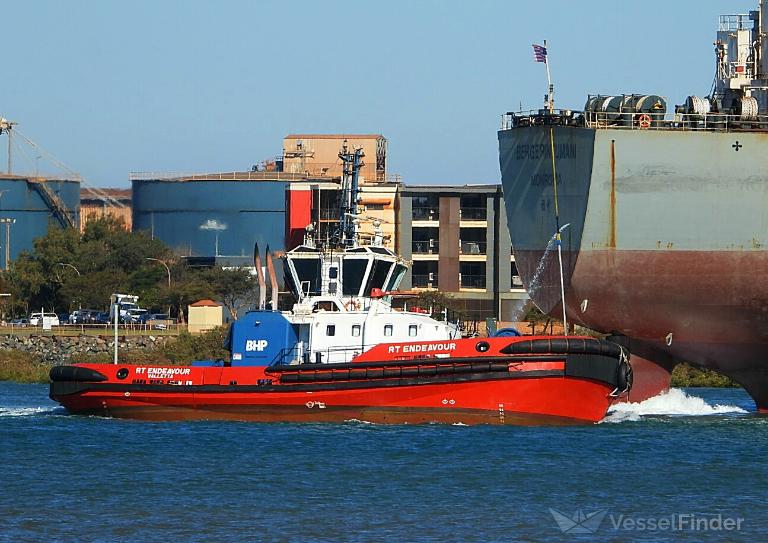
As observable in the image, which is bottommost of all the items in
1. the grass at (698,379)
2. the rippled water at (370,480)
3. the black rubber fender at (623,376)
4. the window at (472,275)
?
the rippled water at (370,480)

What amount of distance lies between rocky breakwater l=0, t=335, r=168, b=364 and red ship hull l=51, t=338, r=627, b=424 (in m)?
26.2

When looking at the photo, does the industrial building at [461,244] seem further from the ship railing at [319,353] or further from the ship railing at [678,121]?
the ship railing at [319,353]

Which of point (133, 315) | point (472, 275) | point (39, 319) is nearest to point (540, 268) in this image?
point (472, 275)

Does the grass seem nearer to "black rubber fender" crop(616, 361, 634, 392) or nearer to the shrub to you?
the shrub

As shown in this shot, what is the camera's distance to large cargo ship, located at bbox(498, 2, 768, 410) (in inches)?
1308

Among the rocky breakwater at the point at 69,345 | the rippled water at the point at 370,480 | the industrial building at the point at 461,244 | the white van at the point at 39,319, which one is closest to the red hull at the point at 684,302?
the rippled water at the point at 370,480

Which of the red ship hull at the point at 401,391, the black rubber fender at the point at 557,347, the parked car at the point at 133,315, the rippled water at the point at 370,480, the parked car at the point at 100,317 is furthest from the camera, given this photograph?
the parked car at the point at 100,317

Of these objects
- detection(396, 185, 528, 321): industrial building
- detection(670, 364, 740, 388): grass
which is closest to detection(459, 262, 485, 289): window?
detection(396, 185, 528, 321): industrial building

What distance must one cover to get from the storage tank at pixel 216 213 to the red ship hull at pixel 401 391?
48798 millimetres

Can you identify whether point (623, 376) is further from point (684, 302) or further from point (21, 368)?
point (21, 368)

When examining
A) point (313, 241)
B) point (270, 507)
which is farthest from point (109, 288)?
point (270, 507)

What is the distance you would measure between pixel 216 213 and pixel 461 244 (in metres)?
19.7

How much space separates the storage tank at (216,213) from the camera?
269ft

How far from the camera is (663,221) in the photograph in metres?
33.5
